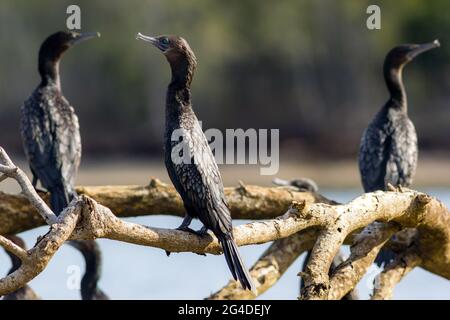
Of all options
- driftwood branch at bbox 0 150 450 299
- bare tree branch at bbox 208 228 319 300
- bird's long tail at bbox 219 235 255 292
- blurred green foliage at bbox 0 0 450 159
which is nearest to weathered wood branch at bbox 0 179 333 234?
driftwood branch at bbox 0 150 450 299

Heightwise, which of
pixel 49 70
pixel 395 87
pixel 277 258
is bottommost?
pixel 277 258

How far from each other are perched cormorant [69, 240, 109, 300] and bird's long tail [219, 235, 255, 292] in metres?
3.35

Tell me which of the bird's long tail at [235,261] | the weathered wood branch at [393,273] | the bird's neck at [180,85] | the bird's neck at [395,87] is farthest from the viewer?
the bird's neck at [395,87]

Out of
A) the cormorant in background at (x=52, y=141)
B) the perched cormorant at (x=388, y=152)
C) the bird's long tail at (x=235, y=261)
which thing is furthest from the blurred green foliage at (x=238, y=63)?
the bird's long tail at (x=235, y=261)

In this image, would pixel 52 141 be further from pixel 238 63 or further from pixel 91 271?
pixel 238 63

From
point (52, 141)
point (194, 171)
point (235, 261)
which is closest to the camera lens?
point (235, 261)

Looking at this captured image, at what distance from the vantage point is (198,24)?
30.0 metres

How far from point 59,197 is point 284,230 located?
2.73 metres

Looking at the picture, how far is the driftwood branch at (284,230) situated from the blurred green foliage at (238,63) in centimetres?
1933

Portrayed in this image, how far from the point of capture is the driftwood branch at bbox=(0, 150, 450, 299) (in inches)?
204

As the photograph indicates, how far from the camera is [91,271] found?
9.22 m

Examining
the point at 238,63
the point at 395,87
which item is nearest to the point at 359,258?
the point at 395,87

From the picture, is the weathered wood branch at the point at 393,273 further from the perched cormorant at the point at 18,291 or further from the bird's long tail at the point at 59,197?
the perched cormorant at the point at 18,291

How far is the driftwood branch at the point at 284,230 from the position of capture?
5180 millimetres
